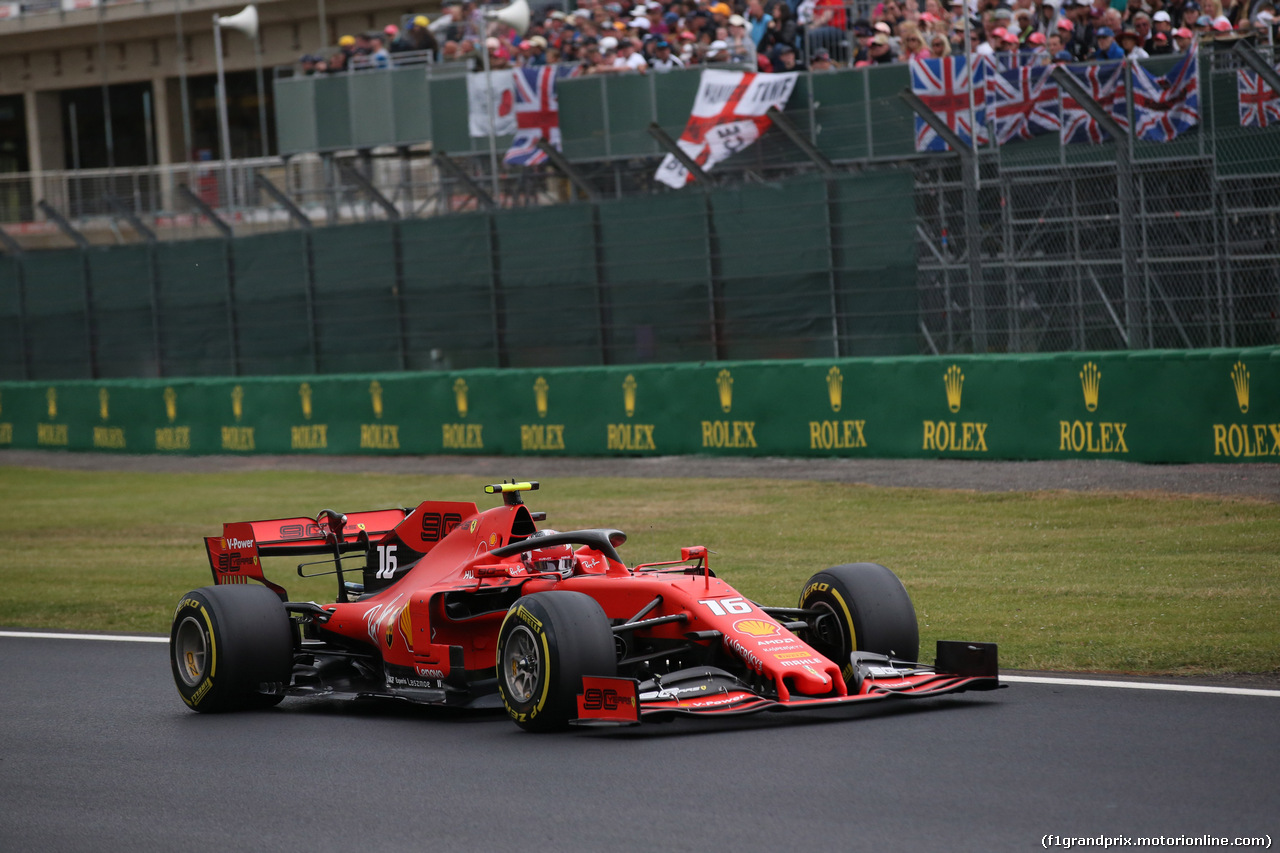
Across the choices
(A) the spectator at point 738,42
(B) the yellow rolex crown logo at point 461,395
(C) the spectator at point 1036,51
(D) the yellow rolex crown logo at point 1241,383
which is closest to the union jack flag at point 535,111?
(A) the spectator at point 738,42

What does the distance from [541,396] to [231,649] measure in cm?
1239

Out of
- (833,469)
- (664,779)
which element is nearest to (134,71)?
(833,469)

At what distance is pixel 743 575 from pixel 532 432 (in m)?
8.76

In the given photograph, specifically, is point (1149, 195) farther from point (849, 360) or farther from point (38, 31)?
point (38, 31)

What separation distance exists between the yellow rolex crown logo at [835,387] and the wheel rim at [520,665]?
34.1 ft

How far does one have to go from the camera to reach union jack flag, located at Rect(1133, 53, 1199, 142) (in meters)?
15.4

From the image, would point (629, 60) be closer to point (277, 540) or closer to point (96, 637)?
point (96, 637)

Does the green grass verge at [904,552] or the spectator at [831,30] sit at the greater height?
the spectator at [831,30]

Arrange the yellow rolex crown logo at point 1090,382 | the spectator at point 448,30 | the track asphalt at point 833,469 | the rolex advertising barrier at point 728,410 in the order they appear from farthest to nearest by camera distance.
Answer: the spectator at point 448,30 → the yellow rolex crown logo at point 1090,382 → the rolex advertising barrier at point 728,410 → the track asphalt at point 833,469

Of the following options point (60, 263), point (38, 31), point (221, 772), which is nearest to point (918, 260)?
point (221, 772)

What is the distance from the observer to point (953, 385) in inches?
627

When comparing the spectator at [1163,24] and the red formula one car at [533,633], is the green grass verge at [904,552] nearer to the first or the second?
the red formula one car at [533,633]

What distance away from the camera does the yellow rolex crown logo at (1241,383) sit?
13.6 m

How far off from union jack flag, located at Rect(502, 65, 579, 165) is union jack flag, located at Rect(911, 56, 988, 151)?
274 inches
